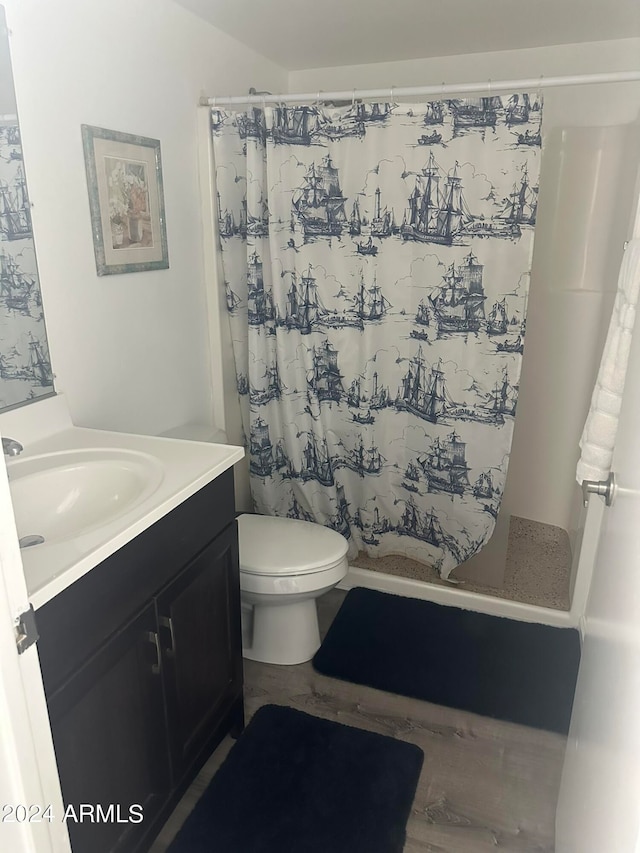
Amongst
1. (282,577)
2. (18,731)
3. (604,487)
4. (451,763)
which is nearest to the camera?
(18,731)

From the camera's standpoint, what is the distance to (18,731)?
806 mm

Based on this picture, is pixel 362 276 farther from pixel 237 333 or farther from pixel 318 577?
pixel 318 577

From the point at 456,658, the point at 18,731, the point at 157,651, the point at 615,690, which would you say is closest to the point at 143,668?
the point at 157,651

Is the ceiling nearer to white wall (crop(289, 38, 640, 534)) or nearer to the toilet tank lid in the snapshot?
white wall (crop(289, 38, 640, 534))

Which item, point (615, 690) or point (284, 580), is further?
point (284, 580)

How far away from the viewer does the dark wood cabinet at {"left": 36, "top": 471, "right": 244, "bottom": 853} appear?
1.12 m

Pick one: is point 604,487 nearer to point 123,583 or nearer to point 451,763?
point 123,583

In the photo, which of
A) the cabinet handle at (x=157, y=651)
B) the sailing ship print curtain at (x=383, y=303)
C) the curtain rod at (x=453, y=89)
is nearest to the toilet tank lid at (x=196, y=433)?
the sailing ship print curtain at (x=383, y=303)

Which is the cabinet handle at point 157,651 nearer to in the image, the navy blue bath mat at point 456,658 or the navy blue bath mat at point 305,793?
the navy blue bath mat at point 305,793

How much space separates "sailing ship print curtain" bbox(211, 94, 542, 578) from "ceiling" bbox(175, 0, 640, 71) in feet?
0.99

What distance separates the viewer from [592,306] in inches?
108

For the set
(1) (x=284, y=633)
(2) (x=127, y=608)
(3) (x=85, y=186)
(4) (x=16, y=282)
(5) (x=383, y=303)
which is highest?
(3) (x=85, y=186)

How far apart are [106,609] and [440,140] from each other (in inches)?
66.8

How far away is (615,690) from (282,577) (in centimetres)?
121
